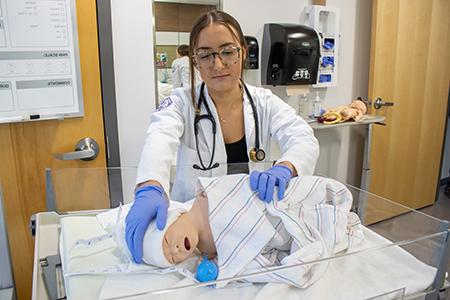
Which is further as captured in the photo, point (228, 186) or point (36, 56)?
point (36, 56)

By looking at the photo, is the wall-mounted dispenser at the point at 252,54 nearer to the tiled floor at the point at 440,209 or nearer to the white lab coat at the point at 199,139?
the white lab coat at the point at 199,139

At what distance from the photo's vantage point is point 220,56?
3.90 ft

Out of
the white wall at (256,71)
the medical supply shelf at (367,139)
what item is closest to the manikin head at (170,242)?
the white wall at (256,71)

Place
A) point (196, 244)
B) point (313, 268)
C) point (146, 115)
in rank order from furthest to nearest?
point (146, 115) → point (196, 244) → point (313, 268)

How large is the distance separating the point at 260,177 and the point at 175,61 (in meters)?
1.10

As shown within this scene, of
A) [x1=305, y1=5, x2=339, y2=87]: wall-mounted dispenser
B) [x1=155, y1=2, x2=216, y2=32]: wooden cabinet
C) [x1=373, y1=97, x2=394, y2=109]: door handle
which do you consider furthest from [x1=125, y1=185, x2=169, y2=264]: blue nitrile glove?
[x1=373, y1=97, x2=394, y2=109]: door handle

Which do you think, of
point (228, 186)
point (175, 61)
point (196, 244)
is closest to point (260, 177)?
point (228, 186)

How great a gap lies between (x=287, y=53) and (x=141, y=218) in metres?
1.47

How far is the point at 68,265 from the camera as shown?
815mm

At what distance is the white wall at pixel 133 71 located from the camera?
1.61 metres

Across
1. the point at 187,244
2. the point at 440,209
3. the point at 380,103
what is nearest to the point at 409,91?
the point at 380,103

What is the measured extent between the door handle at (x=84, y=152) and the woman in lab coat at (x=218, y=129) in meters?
0.37

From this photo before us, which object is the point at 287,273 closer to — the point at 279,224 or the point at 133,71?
the point at 279,224

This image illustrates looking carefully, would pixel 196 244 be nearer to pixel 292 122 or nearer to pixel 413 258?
pixel 413 258
